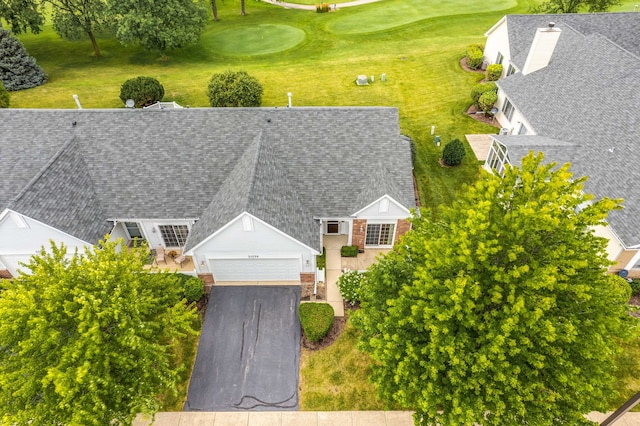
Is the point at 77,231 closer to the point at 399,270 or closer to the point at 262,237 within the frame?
the point at 262,237

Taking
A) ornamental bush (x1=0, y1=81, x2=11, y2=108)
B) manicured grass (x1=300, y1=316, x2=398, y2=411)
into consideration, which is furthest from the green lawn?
manicured grass (x1=300, y1=316, x2=398, y2=411)

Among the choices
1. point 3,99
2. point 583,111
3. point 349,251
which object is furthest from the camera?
point 3,99

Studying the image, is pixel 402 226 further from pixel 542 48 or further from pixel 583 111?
pixel 542 48

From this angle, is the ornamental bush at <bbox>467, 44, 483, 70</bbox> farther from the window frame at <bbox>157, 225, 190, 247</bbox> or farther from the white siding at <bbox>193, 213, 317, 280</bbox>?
the window frame at <bbox>157, 225, 190, 247</bbox>

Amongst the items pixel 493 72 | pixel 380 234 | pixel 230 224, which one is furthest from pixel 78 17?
pixel 493 72

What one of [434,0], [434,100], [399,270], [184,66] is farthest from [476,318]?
[434,0]

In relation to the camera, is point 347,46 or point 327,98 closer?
point 327,98

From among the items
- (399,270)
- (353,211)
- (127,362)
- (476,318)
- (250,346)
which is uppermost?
(476,318)
